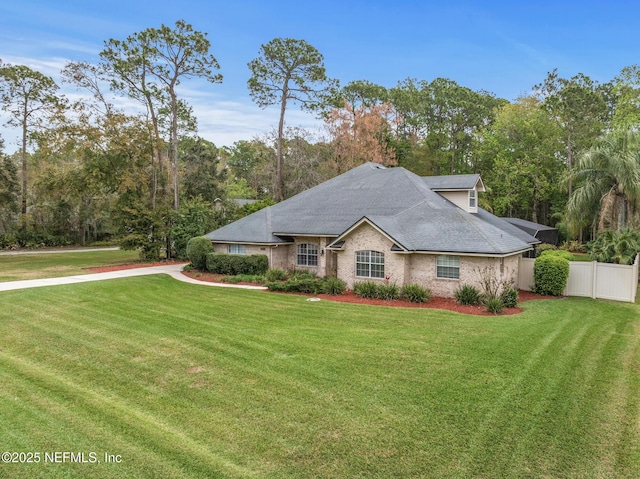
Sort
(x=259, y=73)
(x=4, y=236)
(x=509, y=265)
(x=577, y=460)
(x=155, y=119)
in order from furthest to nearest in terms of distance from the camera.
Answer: (x=4, y=236) < (x=259, y=73) < (x=155, y=119) < (x=509, y=265) < (x=577, y=460)

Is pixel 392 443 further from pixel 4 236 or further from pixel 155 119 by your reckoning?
pixel 4 236

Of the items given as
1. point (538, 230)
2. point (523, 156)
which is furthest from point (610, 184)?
point (523, 156)

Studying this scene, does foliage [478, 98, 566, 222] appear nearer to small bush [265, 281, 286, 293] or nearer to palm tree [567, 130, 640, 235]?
palm tree [567, 130, 640, 235]

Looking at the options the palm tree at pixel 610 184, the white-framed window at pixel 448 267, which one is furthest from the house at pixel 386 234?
the palm tree at pixel 610 184

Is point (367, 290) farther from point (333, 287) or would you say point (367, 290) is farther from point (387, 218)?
point (387, 218)

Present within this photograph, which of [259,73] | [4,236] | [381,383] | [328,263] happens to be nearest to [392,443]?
[381,383]
